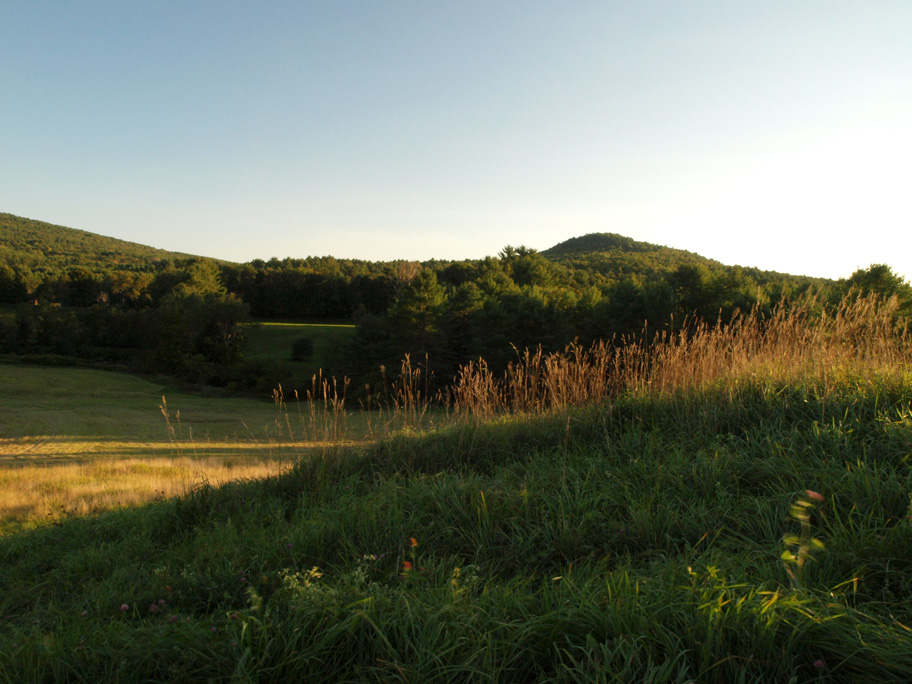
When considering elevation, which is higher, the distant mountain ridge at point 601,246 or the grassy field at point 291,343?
the distant mountain ridge at point 601,246

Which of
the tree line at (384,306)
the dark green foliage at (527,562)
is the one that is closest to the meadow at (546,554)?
the dark green foliage at (527,562)

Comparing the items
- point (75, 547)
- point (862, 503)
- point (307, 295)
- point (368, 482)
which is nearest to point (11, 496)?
point (75, 547)

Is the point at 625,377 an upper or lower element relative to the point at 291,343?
upper

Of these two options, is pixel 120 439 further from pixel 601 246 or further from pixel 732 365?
pixel 601 246

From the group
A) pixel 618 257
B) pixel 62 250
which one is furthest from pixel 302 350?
pixel 62 250

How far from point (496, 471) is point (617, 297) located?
3015 centimetres

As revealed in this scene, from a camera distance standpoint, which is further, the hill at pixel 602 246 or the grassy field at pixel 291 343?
the hill at pixel 602 246

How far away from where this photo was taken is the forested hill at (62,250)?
83438mm

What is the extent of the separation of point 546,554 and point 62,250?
138 m

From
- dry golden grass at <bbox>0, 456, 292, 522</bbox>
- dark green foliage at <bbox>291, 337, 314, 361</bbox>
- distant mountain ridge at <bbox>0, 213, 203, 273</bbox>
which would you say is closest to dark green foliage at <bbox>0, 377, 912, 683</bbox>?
dry golden grass at <bbox>0, 456, 292, 522</bbox>

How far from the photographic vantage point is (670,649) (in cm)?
165

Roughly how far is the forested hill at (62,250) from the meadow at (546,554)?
3536 inches

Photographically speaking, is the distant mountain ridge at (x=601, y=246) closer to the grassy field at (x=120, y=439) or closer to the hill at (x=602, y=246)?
the hill at (x=602, y=246)

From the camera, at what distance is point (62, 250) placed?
351 ft
